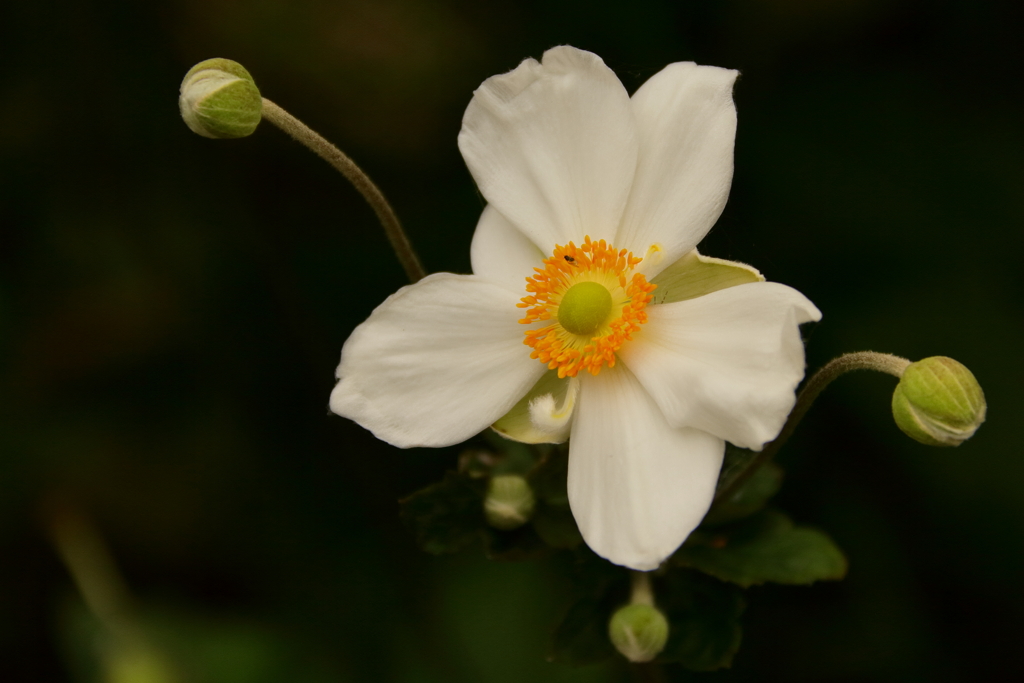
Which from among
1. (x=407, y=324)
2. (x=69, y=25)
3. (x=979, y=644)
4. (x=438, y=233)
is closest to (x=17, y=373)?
(x=69, y=25)

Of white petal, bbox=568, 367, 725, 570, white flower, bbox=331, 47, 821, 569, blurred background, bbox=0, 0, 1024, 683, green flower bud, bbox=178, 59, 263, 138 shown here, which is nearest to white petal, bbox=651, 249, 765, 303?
white flower, bbox=331, 47, 821, 569

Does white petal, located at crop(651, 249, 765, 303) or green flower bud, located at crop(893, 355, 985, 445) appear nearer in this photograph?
green flower bud, located at crop(893, 355, 985, 445)

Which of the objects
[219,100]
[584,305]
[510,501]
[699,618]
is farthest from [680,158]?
[699,618]

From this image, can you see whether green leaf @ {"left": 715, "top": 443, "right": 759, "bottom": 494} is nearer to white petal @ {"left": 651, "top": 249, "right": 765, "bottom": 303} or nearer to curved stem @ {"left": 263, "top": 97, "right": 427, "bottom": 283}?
white petal @ {"left": 651, "top": 249, "right": 765, "bottom": 303}

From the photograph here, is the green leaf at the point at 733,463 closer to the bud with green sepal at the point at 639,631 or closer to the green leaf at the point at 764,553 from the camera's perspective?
the green leaf at the point at 764,553

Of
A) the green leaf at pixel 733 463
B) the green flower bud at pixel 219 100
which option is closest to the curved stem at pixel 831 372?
the green leaf at pixel 733 463

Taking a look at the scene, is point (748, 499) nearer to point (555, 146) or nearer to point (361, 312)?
point (555, 146)
